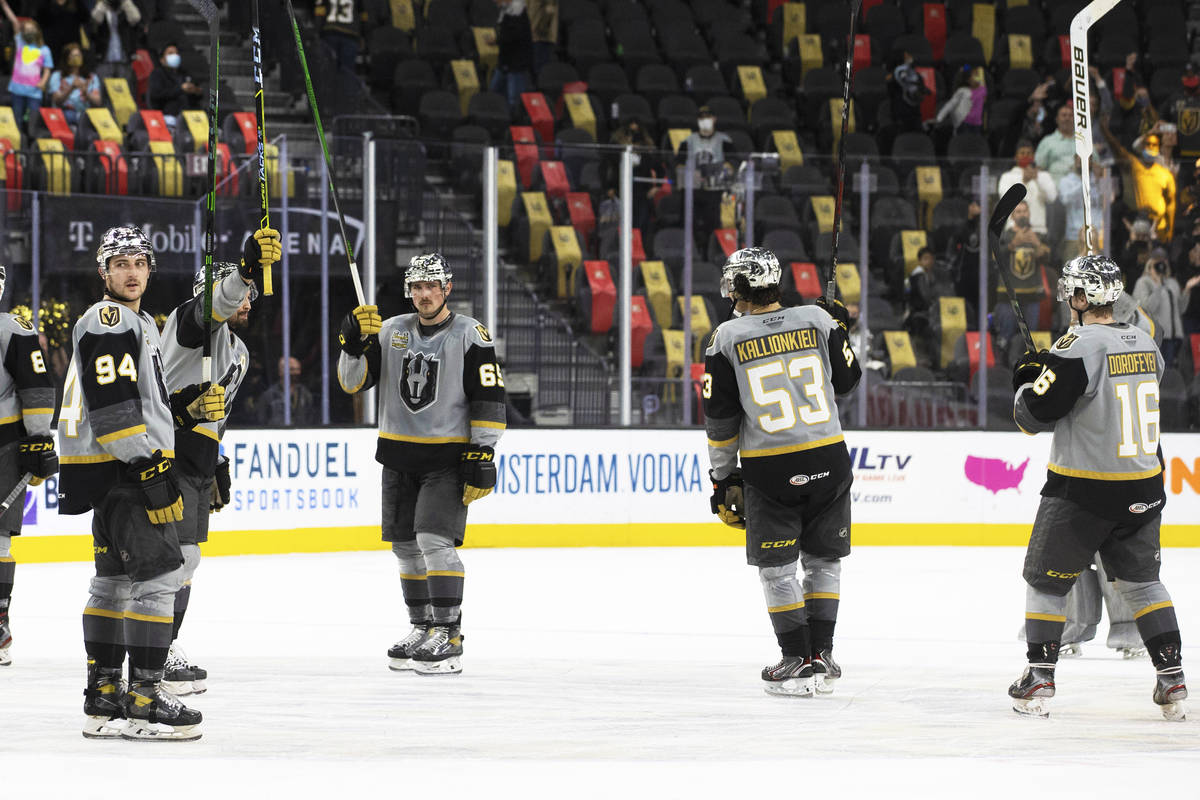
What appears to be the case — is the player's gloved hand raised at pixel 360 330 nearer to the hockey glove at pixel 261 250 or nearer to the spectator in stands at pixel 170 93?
the hockey glove at pixel 261 250

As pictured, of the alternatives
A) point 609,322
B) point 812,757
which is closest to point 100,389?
point 812,757

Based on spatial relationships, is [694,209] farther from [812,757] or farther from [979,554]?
[812,757]

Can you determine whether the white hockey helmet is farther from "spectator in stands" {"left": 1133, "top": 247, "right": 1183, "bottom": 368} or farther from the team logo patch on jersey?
"spectator in stands" {"left": 1133, "top": 247, "right": 1183, "bottom": 368}

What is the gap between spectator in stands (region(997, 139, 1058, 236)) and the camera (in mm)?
12219

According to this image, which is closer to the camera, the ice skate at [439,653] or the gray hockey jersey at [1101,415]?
the gray hockey jersey at [1101,415]

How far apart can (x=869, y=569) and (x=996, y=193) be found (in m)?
3.36

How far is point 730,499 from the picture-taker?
19.8 ft

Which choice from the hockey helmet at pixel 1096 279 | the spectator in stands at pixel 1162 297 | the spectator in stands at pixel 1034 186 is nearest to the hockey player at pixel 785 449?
the hockey helmet at pixel 1096 279

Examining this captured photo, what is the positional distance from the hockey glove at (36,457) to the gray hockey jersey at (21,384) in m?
0.06

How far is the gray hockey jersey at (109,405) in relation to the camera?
4.87 meters

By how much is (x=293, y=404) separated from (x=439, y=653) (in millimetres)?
5062

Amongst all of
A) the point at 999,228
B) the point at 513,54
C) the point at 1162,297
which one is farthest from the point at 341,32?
Result: the point at 999,228

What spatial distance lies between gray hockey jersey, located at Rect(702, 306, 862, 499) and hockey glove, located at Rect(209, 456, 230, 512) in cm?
174

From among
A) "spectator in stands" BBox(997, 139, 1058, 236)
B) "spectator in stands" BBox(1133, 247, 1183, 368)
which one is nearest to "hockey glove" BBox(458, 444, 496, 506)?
"spectator in stands" BBox(997, 139, 1058, 236)
